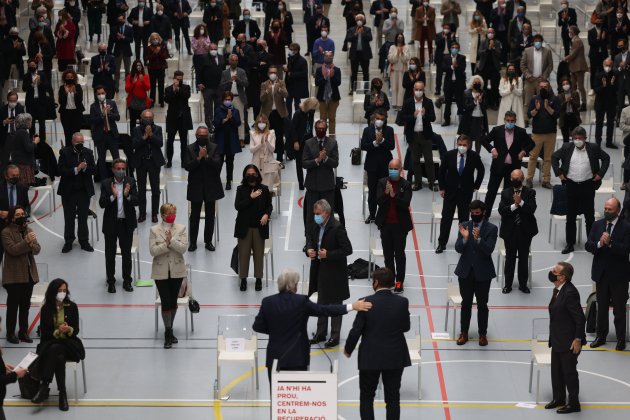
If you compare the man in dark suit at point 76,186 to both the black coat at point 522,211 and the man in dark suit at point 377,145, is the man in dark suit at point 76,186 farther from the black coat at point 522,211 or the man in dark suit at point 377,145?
the black coat at point 522,211

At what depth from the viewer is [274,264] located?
25.2 meters

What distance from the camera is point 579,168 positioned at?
2516 cm

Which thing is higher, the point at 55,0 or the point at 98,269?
the point at 55,0

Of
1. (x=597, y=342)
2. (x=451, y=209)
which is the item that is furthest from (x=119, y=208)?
(x=597, y=342)

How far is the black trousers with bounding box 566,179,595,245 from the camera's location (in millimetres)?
25422

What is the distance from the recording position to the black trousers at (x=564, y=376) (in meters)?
19.1

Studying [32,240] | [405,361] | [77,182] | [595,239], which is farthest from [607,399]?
[77,182]

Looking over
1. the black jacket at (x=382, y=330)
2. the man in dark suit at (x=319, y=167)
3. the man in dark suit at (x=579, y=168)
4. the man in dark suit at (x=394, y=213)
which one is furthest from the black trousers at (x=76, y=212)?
the black jacket at (x=382, y=330)

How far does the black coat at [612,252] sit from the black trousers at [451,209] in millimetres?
4381

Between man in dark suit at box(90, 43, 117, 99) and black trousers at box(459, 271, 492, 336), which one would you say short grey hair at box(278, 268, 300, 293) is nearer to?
black trousers at box(459, 271, 492, 336)

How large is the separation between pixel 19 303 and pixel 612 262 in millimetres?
8670

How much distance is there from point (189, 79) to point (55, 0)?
26.7 ft

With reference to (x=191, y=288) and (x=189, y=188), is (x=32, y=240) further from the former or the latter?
(x=189, y=188)

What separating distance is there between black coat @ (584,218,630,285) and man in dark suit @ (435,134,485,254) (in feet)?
13.6
